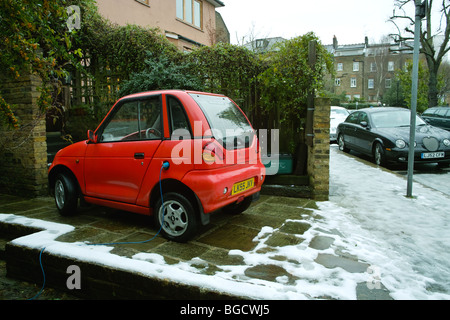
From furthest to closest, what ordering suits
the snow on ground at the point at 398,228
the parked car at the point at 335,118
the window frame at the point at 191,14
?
the window frame at the point at 191,14, the parked car at the point at 335,118, the snow on ground at the point at 398,228

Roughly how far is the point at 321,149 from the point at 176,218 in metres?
2.88

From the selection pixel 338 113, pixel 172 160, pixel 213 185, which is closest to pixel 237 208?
pixel 213 185

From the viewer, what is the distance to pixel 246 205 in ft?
15.2

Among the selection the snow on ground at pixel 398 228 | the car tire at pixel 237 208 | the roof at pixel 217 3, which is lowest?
the snow on ground at pixel 398 228

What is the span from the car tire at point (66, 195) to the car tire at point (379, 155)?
24.7 ft

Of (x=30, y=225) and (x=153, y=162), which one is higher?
(x=153, y=162)

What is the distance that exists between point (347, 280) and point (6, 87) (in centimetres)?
639

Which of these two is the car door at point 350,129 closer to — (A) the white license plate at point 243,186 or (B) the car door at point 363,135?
(B) the car door at point 363,135

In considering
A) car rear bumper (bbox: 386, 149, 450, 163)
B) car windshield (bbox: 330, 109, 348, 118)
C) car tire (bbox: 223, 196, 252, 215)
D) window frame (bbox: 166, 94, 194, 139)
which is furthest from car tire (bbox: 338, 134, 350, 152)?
window frame (bbox: 166, 94, 194, 139)

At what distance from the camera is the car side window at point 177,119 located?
3577 millimetres

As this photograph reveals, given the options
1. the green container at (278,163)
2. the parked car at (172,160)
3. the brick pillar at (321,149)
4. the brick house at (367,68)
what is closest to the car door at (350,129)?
the green container at (278,163)
